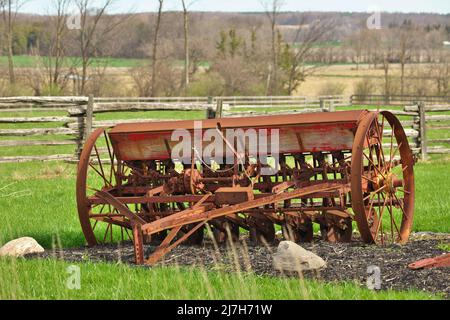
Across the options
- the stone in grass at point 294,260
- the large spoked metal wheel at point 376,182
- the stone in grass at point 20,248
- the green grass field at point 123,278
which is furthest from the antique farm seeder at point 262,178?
the stone in grass at point 294,260

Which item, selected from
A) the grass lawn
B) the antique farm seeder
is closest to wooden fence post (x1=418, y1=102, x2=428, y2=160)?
the antique farm seeder

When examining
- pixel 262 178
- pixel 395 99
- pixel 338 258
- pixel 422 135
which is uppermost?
pixel 262 178

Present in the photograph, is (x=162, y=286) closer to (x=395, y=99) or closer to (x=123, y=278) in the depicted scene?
(x=123, y=278)

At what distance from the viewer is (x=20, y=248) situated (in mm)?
10242

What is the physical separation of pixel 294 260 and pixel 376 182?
7.91 feet

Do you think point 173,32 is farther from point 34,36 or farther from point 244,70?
point 244,70

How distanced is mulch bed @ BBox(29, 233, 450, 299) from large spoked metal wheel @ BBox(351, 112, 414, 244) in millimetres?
315

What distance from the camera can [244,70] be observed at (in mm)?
70250

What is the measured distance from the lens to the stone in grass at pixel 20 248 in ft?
33.1

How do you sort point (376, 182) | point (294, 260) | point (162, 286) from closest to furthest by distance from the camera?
point (162, 286) < point (294, 260) < point (376, 182)

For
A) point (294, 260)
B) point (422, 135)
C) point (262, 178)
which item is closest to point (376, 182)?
point (262, 178)

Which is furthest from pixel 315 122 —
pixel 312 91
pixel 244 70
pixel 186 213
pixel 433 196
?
pixel 312 91

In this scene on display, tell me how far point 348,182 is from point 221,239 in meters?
1.94

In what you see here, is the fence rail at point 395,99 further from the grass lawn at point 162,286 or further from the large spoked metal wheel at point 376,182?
the grass lawn at point 162,286
